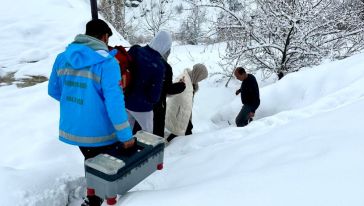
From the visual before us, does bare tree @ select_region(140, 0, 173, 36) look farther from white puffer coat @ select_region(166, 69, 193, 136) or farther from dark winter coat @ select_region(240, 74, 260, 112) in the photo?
white puffer coat @ select_region(166, 69, 193, 136)

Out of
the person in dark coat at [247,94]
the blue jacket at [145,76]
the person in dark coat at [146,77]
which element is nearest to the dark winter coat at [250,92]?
the person in dark coat at [247,94]

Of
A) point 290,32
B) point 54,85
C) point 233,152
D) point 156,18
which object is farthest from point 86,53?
point 156,18

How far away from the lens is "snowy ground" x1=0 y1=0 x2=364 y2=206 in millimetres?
2094

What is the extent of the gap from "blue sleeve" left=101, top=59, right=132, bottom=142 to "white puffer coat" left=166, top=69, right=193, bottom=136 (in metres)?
2.14

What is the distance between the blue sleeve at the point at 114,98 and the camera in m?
2.62

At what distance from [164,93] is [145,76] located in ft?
2.10

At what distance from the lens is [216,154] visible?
11.5ft

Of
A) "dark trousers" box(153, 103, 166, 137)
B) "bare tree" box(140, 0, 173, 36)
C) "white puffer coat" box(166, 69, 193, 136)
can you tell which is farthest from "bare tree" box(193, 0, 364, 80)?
"bare tree" box(140, 0, 173, 36)

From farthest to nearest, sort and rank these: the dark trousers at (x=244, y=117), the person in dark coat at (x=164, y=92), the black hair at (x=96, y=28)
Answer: the dark trousers at (x=244, y=117) < the person in dark coat at (x=164, y=92) < the black hair at (x=96, y=28)

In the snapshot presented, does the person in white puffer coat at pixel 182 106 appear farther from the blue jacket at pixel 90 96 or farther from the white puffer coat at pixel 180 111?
the blue jacket at pixel 90 96

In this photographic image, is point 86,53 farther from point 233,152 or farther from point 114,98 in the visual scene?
point 233,152

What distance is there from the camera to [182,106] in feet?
15.9

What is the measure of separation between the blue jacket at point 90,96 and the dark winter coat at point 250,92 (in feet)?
11.1

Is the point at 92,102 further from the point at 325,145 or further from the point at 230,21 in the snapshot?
the point at 230,21
